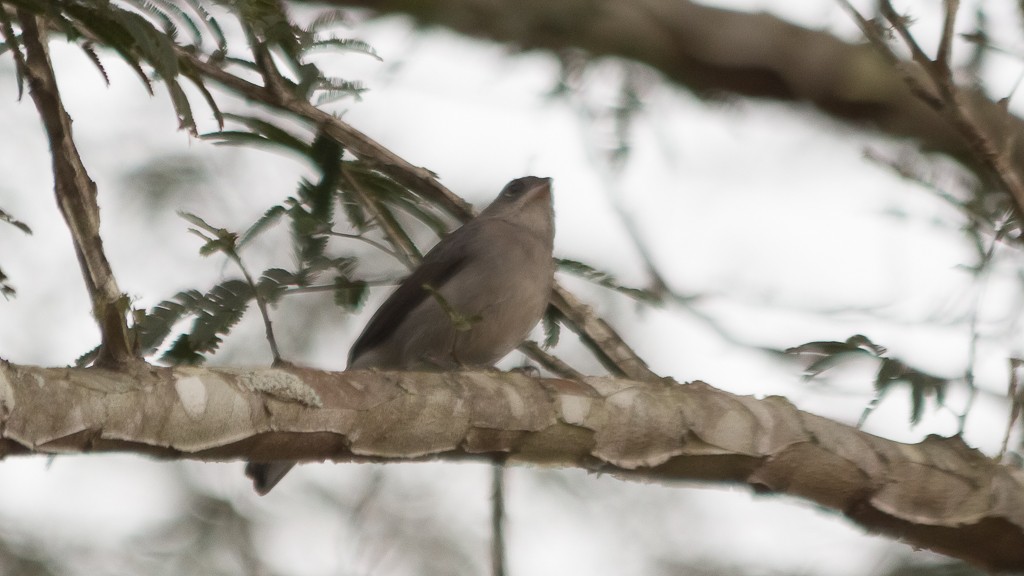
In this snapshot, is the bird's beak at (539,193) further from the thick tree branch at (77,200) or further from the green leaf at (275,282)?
the thick tree branch at (77,200)

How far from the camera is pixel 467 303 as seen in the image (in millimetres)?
5148

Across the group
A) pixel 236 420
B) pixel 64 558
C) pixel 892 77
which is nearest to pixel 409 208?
pixel 236 420

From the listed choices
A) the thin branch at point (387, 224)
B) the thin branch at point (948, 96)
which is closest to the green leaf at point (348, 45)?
the thin branch at point (387, 224)

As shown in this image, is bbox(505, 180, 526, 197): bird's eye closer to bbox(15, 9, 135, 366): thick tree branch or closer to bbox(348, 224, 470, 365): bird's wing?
bbox(348, 224, 470, 365): bird's wing

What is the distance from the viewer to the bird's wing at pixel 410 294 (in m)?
5.29

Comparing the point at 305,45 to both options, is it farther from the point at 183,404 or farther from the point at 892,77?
the point at 892,77

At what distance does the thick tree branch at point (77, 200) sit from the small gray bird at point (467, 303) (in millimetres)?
1812

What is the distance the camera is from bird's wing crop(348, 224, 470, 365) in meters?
5.29

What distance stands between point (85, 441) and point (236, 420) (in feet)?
1.19

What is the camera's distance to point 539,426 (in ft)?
10.7

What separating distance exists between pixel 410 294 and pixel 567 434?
2112mm

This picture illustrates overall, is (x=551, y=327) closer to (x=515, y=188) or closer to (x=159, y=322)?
(x=515, y=188)

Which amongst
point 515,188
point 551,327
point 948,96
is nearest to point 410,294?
point 551,327

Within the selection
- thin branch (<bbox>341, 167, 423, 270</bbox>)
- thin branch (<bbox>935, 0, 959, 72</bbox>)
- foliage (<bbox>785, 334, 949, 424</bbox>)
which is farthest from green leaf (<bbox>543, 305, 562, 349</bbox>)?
thin branch (<bbox>935, 0, 959, 72</bbox>)
